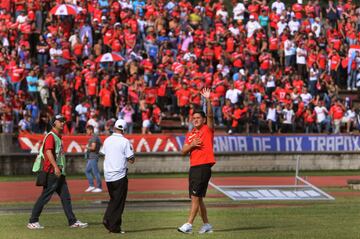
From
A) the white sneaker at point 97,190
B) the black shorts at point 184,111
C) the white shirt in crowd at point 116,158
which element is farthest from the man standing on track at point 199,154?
the black shorts at point 184,111

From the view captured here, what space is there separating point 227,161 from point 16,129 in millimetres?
7259

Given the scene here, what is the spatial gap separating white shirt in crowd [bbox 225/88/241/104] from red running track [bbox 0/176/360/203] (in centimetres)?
501

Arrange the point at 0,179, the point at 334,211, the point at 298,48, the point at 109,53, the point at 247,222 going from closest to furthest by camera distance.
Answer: the point at 247,222
the point at 334,211
the point at 0,179
the point at 109,53
the point at 298,48

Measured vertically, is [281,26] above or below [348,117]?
above

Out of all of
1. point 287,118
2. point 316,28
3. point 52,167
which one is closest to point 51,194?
point 52,167

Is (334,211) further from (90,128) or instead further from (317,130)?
(317,130)

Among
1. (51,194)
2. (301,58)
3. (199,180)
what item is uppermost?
(301,58)

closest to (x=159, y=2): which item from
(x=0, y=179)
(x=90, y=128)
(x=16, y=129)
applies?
(x=16, y=129)

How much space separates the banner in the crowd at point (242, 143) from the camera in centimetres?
3484

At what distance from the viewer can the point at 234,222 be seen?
19125 millimetres

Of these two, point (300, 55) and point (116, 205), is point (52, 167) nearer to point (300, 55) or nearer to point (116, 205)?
point (116, 205)

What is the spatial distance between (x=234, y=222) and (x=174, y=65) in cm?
1997

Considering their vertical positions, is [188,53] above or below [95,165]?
above

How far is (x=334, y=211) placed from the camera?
21594mm
